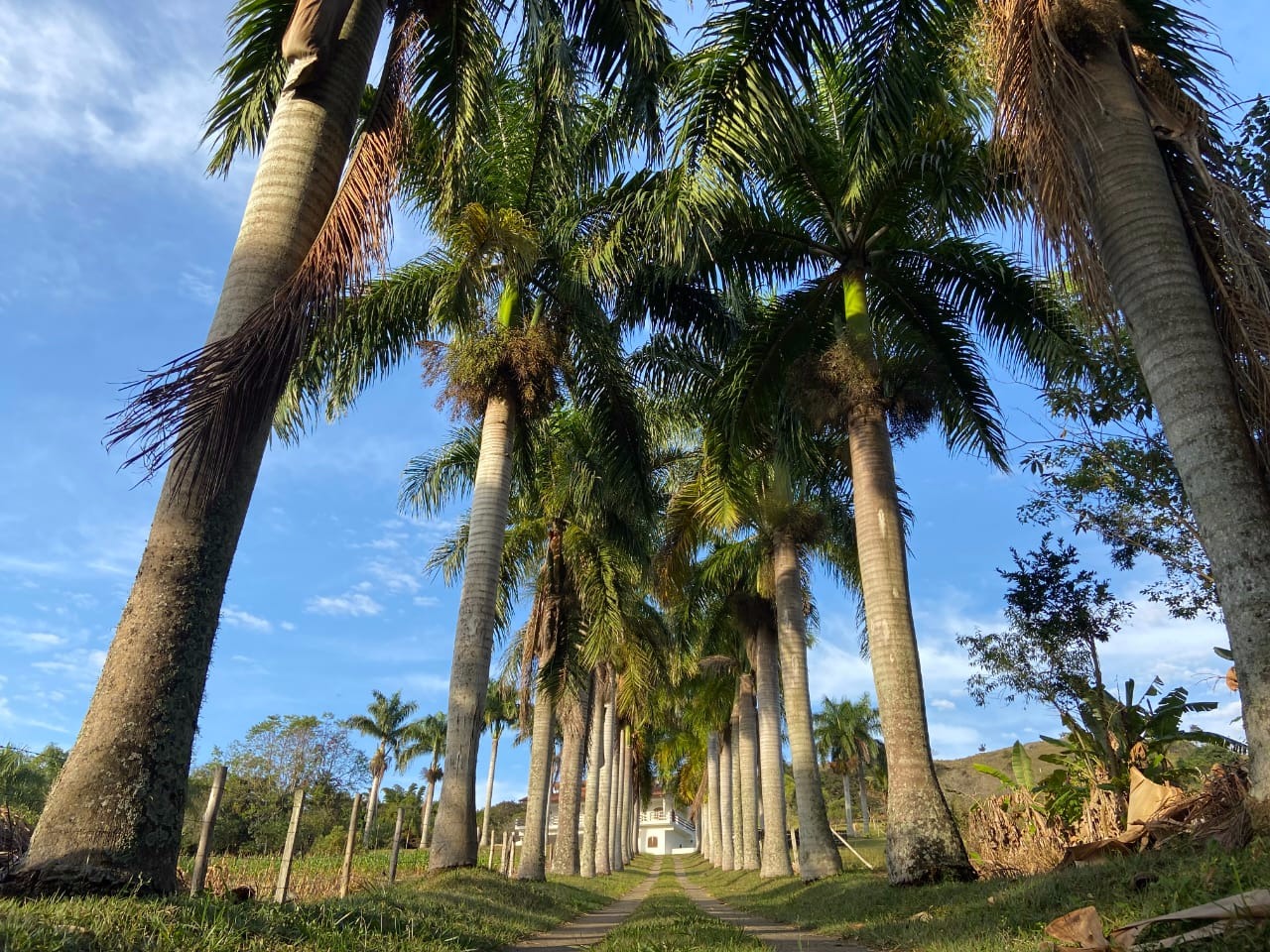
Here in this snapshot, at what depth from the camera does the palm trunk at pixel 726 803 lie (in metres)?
34.0

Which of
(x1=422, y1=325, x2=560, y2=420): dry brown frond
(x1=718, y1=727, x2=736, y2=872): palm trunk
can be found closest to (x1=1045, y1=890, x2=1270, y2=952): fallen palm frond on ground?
(x1=422, y1=325, x2=560, y2=420): dry brown frond

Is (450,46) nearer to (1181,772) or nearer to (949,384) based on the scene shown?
(949,384)

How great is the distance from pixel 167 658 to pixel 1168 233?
23.3 ft

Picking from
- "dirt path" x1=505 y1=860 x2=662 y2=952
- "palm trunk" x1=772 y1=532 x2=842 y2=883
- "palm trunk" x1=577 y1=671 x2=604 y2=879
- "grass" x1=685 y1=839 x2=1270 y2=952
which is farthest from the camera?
"palm trunk" x1=577 y1=671 x2=604 y2=879

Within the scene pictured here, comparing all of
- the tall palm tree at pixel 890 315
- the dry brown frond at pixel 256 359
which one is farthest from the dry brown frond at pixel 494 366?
the dry brown frond at pixel 256 359

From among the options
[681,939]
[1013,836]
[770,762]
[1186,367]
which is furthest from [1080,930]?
[770,762]

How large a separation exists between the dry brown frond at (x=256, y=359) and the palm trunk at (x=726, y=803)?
31905 mm

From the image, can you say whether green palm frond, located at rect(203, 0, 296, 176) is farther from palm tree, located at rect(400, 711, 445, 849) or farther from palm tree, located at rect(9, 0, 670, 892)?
palm tree, located at rect(400, 711, 445, 849)

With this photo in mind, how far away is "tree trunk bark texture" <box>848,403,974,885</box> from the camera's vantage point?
9.17m

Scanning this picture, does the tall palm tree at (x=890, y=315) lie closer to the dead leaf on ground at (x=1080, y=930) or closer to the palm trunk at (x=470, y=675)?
the palm trunk at (x=470, y=675)

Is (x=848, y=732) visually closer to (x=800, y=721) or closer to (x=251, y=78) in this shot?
(x=800, y=721)

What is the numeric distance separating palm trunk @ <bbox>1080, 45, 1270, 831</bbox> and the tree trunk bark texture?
513 centimetres

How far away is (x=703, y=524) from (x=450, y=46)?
1133 cm

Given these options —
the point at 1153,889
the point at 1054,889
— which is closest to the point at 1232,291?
the point at 1153,889
